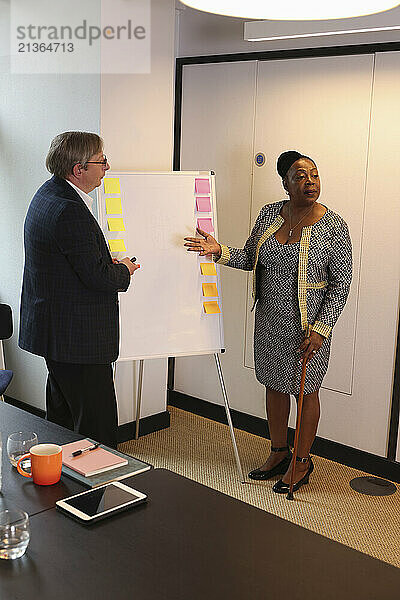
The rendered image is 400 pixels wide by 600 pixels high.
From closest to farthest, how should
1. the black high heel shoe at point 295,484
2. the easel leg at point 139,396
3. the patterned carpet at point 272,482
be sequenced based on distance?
the patterned carpet at point 272,482, the black high heel shoe at point 295,484, the easel leg at point 139,396

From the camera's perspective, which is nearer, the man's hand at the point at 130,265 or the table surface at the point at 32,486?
the table surface at the point at 32,486

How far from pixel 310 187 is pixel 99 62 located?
1257 millimetres

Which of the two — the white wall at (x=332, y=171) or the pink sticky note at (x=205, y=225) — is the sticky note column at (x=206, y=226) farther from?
the white wall at (x=332, y=171)

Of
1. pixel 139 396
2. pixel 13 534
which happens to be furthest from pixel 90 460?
pixel 139 396

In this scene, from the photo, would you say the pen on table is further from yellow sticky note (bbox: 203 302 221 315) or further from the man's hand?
yellow sticky note (bbox: 203 302 221 315)

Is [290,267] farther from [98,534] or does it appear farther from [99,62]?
[98,534]

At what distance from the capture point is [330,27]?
3480 mm

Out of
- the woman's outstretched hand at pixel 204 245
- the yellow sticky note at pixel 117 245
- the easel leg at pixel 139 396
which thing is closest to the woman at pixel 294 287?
the woman's outstretched hand at pixel 204 245

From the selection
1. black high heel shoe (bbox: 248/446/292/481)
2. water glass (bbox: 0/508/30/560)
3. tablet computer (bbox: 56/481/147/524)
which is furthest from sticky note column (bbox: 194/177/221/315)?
water glass (bbox: 0/508/30/560)

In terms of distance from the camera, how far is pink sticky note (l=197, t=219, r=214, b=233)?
362 centimetres

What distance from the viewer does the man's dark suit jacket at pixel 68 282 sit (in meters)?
2.89

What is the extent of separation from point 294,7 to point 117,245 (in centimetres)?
227

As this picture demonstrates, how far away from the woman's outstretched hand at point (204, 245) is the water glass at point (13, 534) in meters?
2.17

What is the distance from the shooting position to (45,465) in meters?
1.84
